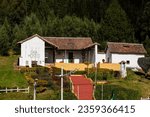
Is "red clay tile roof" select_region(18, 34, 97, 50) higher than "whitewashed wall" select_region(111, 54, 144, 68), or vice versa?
"red clay tile roof" select_region(18, 34, 97, 50)

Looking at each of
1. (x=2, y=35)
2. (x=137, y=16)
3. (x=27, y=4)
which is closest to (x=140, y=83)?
(x=2, y=35)

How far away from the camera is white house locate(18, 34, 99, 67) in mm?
48781

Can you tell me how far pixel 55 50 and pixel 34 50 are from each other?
301cm

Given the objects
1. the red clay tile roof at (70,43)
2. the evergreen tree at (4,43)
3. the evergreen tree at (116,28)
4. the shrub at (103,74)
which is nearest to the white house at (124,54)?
the red clay tile roof at (70,43)

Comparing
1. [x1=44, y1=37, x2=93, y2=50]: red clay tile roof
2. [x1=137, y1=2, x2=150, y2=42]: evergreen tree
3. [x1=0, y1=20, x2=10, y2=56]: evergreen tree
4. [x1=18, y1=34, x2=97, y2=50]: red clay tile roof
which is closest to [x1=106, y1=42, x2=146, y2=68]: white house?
[x1=18, y1=34, x2=97, y2=50]: red clay tile roof

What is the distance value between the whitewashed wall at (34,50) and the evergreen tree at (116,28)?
1747cm

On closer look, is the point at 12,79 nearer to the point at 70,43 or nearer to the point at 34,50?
the point at 34,50

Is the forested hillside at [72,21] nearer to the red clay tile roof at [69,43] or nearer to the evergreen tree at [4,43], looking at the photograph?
the evergreen tree at [4,43]

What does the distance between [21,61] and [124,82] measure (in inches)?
577

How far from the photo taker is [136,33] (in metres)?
70.2

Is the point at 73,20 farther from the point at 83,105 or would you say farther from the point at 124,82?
the point at 83,105

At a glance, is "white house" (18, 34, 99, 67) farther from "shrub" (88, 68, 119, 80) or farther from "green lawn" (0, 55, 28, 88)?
"green lawn" (0, 55, 28, 88)

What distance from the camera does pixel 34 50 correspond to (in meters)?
49.0

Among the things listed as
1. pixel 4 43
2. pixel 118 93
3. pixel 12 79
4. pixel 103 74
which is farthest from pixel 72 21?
pixel 118 93
